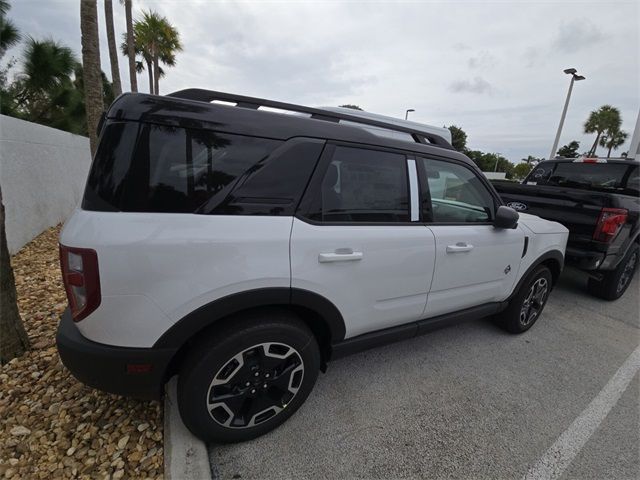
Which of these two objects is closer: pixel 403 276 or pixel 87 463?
pixel 87 463

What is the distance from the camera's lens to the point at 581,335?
367cm

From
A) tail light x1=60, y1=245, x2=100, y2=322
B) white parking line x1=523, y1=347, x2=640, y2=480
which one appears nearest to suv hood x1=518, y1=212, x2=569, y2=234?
white parking line x1=523, y1=347, x2=640, y2=480

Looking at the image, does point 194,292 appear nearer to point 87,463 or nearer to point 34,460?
point 87,463

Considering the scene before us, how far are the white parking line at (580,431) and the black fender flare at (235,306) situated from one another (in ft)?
5.28

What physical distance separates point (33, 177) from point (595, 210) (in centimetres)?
768

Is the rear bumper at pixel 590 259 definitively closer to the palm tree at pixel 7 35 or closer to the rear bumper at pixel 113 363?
the rear bumper at pixel 113 363

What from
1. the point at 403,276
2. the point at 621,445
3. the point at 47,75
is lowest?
the point at 621,445

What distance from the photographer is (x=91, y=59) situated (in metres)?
4.56

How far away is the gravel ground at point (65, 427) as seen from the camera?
5.62ft

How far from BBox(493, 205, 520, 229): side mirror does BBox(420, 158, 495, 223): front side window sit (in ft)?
0.34

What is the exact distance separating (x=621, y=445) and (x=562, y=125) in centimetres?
1754

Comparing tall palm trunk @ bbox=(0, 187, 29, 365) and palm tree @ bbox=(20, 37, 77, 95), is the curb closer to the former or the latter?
tall palm trunk @ bbox=(0, 187, 29, 365)

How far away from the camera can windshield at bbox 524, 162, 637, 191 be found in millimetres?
4902

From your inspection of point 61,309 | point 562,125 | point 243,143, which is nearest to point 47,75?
point 61,309
